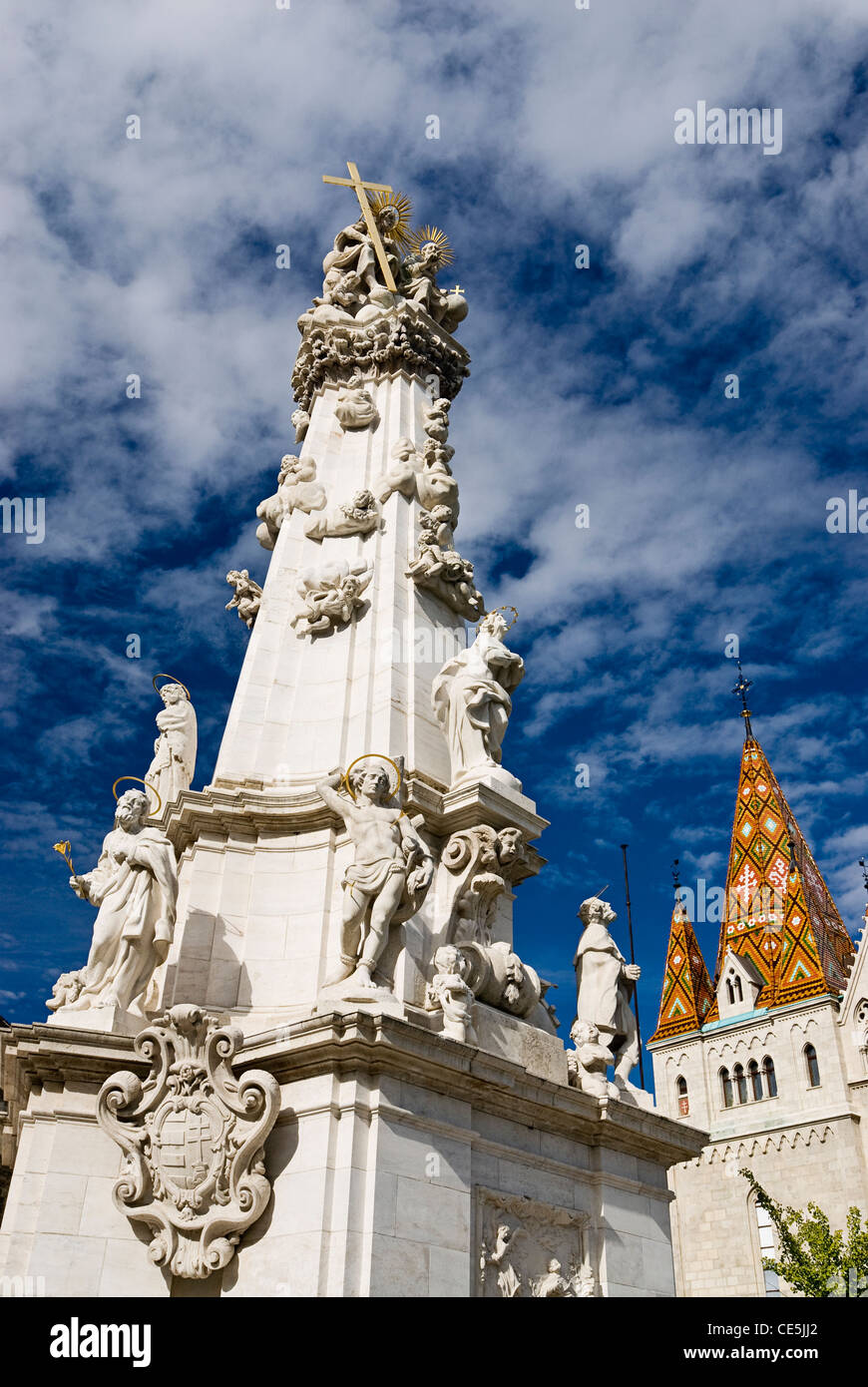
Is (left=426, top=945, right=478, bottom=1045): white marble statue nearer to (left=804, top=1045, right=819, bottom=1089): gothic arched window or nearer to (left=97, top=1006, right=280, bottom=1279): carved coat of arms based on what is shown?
(left=97, top=1006, right=280, bottom=1279): carved coat of arms

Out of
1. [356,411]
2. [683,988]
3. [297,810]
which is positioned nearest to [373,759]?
[297,810]

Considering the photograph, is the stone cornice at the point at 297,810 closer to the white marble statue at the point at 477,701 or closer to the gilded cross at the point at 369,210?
the white marble statue at the point at 477,701

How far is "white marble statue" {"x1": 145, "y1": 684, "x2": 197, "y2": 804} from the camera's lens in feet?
48.3

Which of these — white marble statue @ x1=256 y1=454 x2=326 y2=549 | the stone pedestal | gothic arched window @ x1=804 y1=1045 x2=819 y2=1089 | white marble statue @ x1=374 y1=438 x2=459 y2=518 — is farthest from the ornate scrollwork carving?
gothic arched window @ x1=804 y1=1045 x2=819 y2=1089

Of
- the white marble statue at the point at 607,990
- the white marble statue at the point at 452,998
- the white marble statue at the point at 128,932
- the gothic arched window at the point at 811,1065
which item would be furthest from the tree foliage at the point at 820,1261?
the white marble statue at the point at 128,932

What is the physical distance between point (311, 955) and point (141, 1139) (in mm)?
2682

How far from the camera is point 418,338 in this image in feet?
60.3

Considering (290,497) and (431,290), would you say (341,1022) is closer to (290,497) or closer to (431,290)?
(290,497)

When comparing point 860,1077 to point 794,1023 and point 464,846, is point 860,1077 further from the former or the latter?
point 464,846

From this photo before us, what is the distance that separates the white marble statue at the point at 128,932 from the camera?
34.9 feet

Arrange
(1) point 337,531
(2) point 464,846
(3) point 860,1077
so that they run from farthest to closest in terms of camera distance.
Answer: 1. (3) point 860,1077
2. (1) point 337,531
3. (2) point 464,846

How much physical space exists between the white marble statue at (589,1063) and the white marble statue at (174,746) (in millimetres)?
5976

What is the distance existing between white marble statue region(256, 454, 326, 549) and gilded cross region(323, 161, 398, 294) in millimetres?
4237
